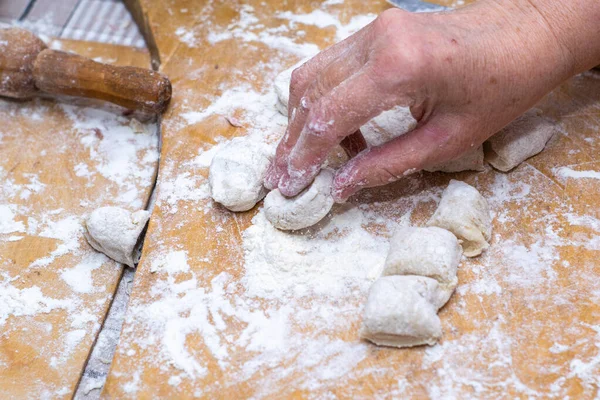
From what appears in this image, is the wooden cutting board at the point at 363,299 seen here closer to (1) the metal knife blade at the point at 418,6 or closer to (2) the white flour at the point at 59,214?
(2) the white flour at the point at 59,214

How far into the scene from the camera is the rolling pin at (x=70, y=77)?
1793mm

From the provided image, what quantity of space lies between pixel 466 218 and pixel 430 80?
14.1 inches

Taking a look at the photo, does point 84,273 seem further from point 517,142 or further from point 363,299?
point 517,142

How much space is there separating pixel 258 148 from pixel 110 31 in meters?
1.14

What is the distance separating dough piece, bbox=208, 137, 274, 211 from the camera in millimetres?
1506

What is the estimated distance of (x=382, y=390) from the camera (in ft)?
4.07

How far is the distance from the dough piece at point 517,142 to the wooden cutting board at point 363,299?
0.04 meters

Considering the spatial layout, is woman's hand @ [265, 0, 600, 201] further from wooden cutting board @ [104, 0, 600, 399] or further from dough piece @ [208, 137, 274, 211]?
wooden cutting board @ [104, 0, 600, 399]

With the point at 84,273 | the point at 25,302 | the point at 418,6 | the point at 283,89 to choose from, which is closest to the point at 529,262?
the point at 283,89

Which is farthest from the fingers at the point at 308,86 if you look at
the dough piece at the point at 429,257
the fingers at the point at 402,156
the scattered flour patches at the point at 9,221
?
the scattered flour patches at the point at 9,221

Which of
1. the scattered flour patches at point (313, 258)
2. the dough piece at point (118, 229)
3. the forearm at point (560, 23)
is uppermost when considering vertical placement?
the forearm at point (560, 23)

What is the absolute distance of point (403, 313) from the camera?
1223 mm

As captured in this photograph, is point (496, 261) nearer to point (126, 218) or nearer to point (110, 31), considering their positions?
point (126, 218)

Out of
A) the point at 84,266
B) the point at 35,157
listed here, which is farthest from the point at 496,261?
the point at 35,157
